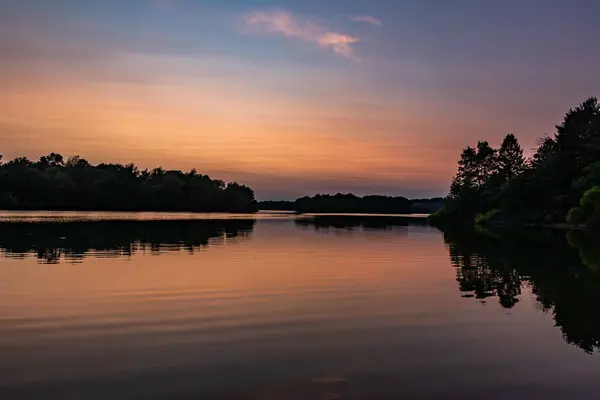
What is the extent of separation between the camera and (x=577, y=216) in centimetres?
7656

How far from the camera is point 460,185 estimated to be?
122 metres

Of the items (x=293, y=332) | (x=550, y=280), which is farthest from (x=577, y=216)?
(x=293, y=332)

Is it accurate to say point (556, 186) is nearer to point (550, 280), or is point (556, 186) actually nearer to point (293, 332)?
point (550, 280)

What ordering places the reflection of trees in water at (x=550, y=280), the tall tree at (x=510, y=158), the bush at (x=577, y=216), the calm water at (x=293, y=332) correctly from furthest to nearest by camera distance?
the tall tree at (x=510, y=158) < the bush at (x=577, y=216) < the reflection of trees in water at (x=550, y=280) < the calm water at (x=293, y=332)

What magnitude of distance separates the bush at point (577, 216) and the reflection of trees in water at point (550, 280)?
36.4 metres

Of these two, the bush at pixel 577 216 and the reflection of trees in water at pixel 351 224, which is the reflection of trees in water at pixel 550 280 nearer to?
the bush at pixel 577 216

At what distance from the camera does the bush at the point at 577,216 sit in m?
76.2

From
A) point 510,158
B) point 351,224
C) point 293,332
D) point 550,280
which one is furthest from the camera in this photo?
point 510,158

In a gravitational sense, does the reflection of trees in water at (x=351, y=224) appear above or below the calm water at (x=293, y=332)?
above

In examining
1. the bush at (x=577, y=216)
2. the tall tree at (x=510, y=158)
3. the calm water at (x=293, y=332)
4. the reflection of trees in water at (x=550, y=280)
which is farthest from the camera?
the tall tree at (x=510, y=158)

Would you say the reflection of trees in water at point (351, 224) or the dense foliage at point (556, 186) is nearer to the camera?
the dense foliage at point (556, 186)

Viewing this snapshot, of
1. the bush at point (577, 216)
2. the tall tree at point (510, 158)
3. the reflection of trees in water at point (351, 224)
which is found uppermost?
the tall tree at point (510, 158)

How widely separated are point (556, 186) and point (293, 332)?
87104mm

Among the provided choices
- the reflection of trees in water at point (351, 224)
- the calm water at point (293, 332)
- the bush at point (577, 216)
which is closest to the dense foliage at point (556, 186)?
the bush at point (577, 216)
